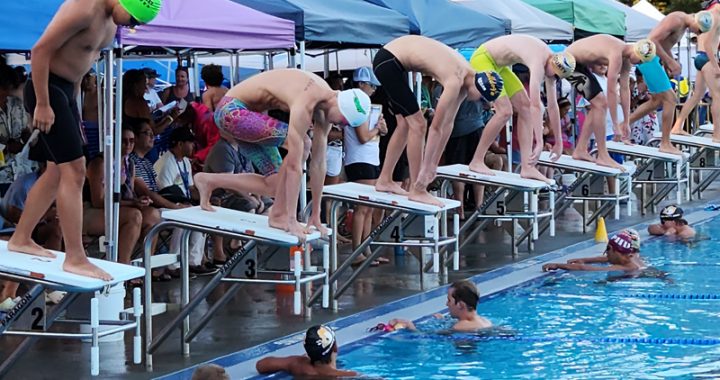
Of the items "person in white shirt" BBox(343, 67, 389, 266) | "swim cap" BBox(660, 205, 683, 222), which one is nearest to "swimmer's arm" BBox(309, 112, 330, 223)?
"person in white shirt" BBox(343, 67, 389, 266)

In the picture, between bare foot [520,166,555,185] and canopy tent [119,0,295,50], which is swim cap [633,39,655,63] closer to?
bare foot [520,166,555,185]

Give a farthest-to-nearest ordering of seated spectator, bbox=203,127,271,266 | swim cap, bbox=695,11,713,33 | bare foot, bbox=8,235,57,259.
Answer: swim cap, bbox=695,11,713,33 < seated spectator, bbox=203,127,271,266 < bare foot, bbox=8,235,57,259

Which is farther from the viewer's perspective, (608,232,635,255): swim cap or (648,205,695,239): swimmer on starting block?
(648,205,695,239): swimmer on starting block

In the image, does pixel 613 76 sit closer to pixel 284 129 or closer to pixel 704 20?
pixel 704 20

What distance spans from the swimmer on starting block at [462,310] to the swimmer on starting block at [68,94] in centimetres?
287

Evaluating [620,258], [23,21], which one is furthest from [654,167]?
[23,21]

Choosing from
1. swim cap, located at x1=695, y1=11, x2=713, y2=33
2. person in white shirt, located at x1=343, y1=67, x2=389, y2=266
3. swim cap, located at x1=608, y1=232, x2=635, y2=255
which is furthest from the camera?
swim cap, located at x1=695, y1=11, x2=713, y2=33

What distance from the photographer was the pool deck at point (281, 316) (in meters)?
7.56

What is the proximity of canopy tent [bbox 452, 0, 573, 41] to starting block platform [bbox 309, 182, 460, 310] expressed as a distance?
5250 millimetres

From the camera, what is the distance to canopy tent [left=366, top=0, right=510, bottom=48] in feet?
42.7

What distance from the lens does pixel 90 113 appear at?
11.7 metres

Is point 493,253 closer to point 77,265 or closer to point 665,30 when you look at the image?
point 665,30

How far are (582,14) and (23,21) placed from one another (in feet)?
35.5

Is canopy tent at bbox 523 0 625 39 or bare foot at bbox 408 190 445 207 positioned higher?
canopy tent at bbox 523 0 625 39
